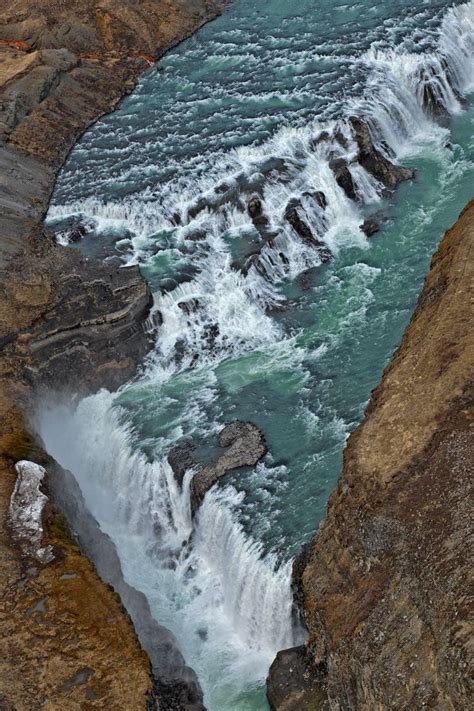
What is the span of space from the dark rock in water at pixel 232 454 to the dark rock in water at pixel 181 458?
693 mm

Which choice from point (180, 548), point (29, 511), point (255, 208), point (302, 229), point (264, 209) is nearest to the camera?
point (29, 511)

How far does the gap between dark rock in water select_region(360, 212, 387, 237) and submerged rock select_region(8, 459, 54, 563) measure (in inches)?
692

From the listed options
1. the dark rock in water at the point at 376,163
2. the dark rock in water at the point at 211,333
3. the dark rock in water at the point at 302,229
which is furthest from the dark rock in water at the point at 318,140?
the dark rock in water at the point at 211,333

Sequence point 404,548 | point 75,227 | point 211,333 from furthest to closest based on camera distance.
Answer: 1. point 75,227
2. point 211,333
3. point 404,548

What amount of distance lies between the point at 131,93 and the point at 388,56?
14764 mm

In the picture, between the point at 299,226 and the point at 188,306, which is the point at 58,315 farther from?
the point at 299,226

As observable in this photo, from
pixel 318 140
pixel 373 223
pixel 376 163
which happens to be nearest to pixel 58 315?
pixel 373 223

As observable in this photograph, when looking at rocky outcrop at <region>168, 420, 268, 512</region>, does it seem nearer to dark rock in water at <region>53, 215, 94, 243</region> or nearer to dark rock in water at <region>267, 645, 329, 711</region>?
dark rock in water at <region>267, 645, 329, 711</region>

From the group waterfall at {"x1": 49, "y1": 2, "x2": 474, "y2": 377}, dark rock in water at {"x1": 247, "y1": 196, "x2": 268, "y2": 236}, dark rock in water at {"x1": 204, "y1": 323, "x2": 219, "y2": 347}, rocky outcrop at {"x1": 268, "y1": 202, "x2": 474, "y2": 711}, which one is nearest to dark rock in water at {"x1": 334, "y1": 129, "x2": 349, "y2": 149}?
waterfall at {"x1": 49, "y1": 2, "x2": 474, "y2": 377}

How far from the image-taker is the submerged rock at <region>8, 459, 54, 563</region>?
2594 centimetres

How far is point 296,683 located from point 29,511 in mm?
8987

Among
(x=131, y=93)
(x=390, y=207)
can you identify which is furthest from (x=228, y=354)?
(x=131, y=93)

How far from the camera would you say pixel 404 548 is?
19953 millimetres

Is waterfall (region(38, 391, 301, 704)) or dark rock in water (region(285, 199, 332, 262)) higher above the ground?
dark rock in water (region(285, 199, 332, 262))
